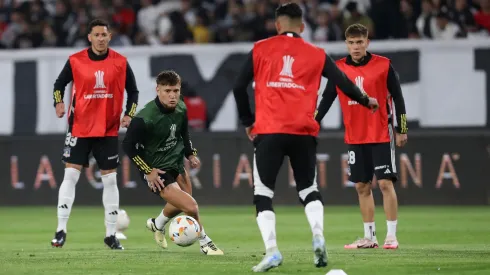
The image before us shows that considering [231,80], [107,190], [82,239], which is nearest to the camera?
[107,190]

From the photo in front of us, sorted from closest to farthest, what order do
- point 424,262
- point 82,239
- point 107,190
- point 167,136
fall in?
point 424,262 < point 167,136 < point 107,190 < point 82,239

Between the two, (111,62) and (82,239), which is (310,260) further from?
(82,239)

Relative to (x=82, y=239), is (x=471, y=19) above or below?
above

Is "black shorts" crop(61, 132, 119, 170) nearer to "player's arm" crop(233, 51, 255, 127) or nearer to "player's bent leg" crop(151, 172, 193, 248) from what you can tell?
"player's bent leg" crop(151, 172, 193, 248)

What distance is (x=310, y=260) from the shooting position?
404 inches

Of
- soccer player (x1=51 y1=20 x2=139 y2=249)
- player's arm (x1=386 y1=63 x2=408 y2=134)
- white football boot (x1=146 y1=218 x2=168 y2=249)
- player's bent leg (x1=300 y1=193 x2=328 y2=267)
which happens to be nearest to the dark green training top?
white football boot (x1=146 y1=218 x2=168 y2=249)

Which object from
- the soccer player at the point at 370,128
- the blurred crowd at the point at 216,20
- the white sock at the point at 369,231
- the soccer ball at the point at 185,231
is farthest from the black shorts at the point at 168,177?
the blurred crowd at the point at 216,20

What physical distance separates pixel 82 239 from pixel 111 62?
268cm

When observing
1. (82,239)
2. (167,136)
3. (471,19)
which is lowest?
(82,239)

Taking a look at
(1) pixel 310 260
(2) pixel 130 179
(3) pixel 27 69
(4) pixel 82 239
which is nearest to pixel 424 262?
(1) pixel 310 260

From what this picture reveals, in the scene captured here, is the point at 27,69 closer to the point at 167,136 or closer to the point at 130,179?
the point at 130,179

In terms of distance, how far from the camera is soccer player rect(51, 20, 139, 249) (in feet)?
42.3

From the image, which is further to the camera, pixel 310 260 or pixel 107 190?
pixel 107 190

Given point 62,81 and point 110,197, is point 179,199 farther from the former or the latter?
point 62,81
